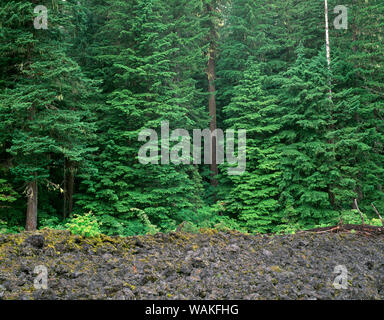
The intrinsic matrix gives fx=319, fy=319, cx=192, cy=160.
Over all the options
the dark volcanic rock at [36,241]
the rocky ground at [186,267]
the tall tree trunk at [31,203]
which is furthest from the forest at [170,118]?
the rocky ground at [186,267]

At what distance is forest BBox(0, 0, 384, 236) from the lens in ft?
32.6

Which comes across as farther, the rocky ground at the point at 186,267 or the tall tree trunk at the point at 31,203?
the tall tree trunk at the point at 31,203

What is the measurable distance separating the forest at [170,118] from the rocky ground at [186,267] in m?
6.03

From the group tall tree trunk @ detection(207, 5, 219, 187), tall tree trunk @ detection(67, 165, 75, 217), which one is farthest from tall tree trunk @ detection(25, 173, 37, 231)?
tall tree trunk @ detection(207, 5, 219, 187)

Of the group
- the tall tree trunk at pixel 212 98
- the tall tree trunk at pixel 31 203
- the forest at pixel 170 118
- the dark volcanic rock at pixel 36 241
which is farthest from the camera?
the tall tree trunk at pixel 212 98

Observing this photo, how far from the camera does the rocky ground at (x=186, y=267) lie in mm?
2773

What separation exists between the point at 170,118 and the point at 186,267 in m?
9.81

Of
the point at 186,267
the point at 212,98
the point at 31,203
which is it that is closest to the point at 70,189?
the point at 31,203

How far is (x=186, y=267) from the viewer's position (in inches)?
131

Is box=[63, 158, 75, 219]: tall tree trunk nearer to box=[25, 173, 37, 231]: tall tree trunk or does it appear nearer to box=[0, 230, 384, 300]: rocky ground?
box=[25, 173, 37, 231]: tall tree trunk

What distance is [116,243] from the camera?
428cm

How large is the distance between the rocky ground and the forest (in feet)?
19.8

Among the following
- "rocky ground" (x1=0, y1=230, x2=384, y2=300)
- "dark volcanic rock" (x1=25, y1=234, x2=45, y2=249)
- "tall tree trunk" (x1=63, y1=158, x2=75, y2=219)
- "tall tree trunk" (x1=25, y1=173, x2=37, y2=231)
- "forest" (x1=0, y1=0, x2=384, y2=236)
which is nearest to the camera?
"rocky ground" (x1=0, y1=230, x2=384, y2=300)

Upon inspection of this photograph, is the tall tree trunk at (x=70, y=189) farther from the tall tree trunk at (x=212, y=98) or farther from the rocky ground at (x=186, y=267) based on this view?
the rocky ground at (x=186, y=267)
